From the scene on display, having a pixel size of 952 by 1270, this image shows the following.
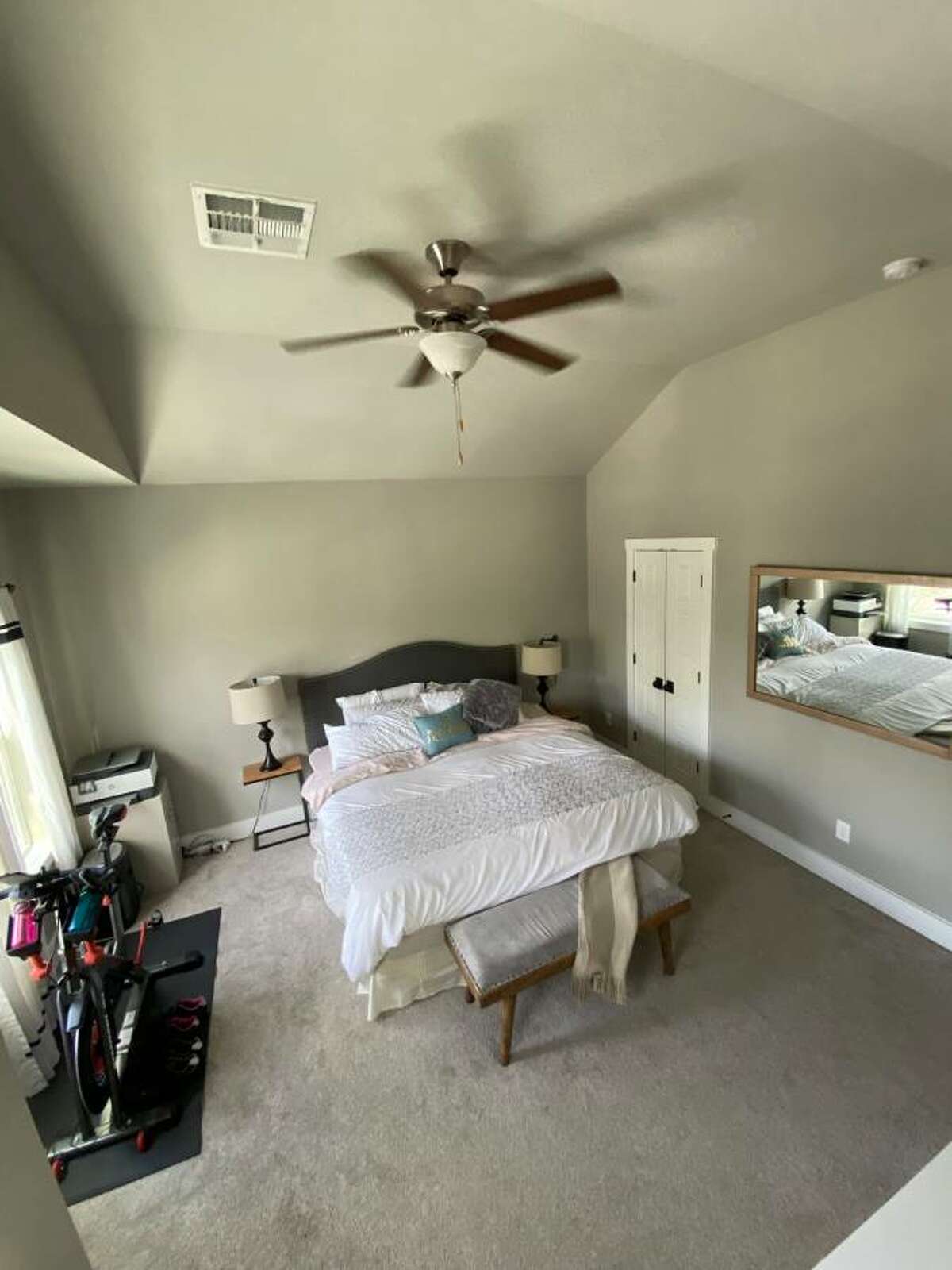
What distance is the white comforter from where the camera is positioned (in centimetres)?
220

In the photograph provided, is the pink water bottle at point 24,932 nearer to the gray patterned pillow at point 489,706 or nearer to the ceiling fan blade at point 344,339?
the ceiling fan blade at point 344,339

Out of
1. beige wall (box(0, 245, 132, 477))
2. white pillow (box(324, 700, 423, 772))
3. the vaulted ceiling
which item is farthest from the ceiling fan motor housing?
white pillow (box(324, 700, 423, 772))

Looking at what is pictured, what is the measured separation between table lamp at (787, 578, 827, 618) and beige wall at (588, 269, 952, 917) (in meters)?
0.12

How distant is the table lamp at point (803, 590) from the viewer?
288cm

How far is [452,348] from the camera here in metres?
1.66

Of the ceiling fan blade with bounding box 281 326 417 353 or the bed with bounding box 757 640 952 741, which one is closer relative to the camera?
the ceiling fan blade with bounding box 281 326 417 353

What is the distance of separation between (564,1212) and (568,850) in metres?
1.15

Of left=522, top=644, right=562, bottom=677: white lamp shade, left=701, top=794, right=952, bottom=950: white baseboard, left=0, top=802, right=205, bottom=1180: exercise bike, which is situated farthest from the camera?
left=522, top=644, right=562, bottom=677: white lamp shade

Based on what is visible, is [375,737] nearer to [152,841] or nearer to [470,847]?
[470,847]

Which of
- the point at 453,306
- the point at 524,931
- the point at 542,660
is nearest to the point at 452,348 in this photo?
the point at 453,306

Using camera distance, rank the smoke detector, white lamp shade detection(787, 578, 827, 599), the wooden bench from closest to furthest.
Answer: the wooden bench → the smoke detector → white lamp shade detection(787, 578, 827, 599)

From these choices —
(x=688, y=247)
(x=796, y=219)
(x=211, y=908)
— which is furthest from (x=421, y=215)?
(x=211, y=908)

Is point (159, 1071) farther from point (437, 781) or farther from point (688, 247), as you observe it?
point (688, 247)

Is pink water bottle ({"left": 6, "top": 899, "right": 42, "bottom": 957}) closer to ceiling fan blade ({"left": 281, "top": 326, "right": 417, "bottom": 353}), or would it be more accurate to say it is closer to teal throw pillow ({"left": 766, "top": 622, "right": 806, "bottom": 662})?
ceiling fan blade ({"left": 281, "top": 326, "right": 417, "bottom": 353})
